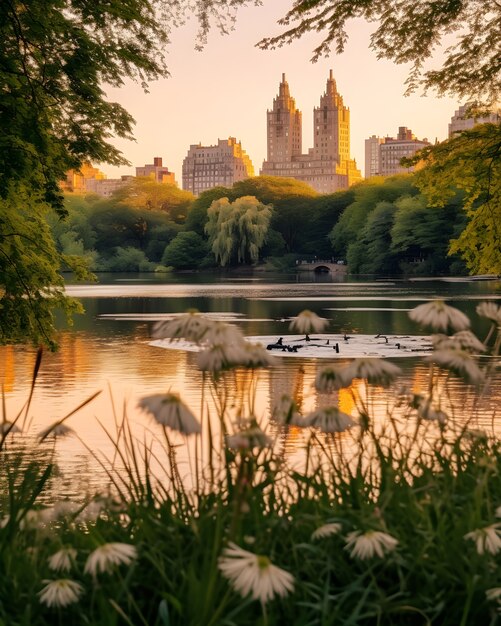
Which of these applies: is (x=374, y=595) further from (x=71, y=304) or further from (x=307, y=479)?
(x=71, y=304)

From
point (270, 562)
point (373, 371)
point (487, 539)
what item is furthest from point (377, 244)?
point (270, 562)

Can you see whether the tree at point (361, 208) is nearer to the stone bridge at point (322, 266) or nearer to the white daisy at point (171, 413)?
the stone bridge at point (322, 266)

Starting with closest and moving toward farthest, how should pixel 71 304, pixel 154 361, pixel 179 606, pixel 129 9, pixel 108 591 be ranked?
pixel 179 606 < pixel 108 591 < pixel 129 9 < pixel 71 304 < pixel 154 361

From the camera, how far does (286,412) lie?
16.0 ft

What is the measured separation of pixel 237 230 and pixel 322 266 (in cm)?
2037

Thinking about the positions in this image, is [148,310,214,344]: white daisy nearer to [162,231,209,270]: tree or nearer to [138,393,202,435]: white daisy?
[138,393,202,435]: white daisy

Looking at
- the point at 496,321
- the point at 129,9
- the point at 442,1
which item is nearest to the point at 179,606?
the point at 496,321

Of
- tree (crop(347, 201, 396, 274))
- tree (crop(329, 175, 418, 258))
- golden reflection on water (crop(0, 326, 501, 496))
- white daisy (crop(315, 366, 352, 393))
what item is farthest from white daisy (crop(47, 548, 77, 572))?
tree (crop(329, 175, 418, 258))

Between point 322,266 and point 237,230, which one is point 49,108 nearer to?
point 237,230

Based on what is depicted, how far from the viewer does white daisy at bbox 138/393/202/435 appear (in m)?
3.43

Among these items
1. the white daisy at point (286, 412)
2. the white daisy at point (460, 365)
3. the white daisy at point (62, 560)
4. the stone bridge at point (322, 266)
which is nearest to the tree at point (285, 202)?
the stone bridge at point (322, 266)

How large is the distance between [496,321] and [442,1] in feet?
47.8

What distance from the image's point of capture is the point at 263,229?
120 m

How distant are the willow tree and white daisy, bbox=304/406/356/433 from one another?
114 meters
